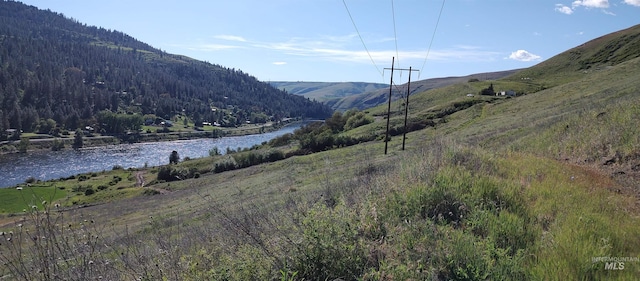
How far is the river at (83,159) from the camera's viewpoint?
3160 inches

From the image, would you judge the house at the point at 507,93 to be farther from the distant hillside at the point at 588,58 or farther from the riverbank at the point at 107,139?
the riverbank at the point at 107,139

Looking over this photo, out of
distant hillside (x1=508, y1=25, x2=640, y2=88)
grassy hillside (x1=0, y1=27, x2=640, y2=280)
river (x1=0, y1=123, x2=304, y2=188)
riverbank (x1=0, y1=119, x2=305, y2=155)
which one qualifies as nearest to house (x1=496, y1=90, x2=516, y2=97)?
distant hillside (x1=508, y1=25, x2=640, y2=88)

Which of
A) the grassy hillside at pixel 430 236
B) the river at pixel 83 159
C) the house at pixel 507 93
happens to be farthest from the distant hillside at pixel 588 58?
the river at pixel 83 159

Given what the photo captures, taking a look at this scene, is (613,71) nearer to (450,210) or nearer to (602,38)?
(450,210)

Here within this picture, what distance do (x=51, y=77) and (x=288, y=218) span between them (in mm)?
231017

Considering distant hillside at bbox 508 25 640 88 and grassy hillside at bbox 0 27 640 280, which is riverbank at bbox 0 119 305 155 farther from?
grassy hillside at bbox 0 27 640 280

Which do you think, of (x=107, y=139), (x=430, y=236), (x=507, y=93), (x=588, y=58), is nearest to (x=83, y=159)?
(x=107, y=139)

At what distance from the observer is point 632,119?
440 inches

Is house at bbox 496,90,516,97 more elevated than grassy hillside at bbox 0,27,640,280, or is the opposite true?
house at bbox 496,90,516,97

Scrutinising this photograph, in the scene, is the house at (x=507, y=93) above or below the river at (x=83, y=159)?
above

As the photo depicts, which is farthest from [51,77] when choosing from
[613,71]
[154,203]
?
[613,71]

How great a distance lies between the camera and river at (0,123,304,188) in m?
80.3

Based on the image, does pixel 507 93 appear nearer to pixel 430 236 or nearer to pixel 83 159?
pixel 430 236

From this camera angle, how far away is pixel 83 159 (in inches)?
3964
